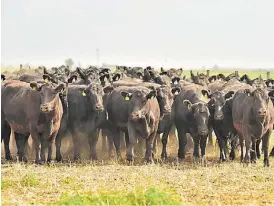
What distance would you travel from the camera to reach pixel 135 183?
11.4 metres

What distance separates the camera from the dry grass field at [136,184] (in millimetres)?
9391

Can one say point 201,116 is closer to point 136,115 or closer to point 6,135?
point 136,115

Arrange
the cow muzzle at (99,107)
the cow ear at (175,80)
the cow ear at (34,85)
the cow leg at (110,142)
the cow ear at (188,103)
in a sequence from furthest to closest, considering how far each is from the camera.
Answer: the cow ear at (175,80)
the cow leg at (110,142)
the cow ear at (188,103)
the cow muzzle at (99,107)
the cow ear at (34,85)

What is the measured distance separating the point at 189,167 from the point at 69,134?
4092mm

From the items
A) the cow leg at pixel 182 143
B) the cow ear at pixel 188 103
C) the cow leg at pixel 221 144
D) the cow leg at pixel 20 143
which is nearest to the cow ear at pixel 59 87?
the cow leg at pixel 20 143

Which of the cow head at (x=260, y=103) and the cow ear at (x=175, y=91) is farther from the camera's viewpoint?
the cow ear at (x=175, y=91)

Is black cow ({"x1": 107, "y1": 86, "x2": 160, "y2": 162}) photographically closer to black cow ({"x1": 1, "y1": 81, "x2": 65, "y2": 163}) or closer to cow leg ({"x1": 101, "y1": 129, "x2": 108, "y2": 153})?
cow leg ({"x1": 101, "y1": 129, "x2": 108, "y2": 153})

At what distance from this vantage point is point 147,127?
1512 cm

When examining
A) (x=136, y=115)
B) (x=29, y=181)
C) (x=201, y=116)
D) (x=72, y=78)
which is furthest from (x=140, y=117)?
(x=29, y=181)

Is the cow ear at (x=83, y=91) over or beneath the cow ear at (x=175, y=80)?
beneath

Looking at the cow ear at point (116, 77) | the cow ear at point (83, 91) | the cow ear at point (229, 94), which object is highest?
the cow ear at point (116, 77)

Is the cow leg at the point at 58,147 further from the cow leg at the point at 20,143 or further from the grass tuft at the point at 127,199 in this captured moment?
the grass tuft at the point at 127,199

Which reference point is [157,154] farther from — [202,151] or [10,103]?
[10,103]

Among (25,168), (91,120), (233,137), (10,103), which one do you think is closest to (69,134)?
(91,120)
